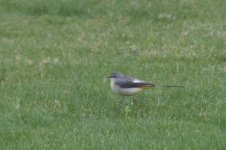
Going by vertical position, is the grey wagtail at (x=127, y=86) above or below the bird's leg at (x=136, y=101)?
above

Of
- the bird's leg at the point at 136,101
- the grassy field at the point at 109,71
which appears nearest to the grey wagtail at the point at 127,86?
the grassy field at the point at 109,71

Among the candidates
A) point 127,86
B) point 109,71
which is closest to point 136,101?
point 127,86

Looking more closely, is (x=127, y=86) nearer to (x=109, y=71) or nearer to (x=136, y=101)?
(x=136, y=101)

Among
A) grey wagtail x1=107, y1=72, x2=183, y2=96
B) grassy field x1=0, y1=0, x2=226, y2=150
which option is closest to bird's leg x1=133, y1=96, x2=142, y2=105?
grassy field x1=0, y1=0, x2=226, y2=150

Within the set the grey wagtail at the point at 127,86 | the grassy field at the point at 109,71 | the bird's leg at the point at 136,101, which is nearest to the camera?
the grassy field at the point at 109,71

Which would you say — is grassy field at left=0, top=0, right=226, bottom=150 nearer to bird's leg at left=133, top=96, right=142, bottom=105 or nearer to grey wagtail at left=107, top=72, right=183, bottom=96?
bird's leg at left=133, top=96, right=142, bottom=105

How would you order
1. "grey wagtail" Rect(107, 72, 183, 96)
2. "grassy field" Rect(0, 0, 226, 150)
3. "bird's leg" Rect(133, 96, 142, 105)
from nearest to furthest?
"grassy field" Rect(0, 0, 226, 150) → "grey wagtail" Rect(107, 72, 183, 96) → "bird's leg" Rect(133, 96, 142, 105)

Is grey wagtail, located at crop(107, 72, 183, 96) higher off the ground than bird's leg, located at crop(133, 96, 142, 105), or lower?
higher

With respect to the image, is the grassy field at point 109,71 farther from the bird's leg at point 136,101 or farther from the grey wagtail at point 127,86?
the grey wagtail at point 127,86

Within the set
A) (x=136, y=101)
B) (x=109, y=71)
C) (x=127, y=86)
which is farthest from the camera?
(x=109, y=71)

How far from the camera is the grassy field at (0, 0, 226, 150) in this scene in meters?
9.77

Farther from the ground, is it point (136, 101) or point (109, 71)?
point (109, 71)

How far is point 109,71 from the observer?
1427 centimetres

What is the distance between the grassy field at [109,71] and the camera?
32.1ft
